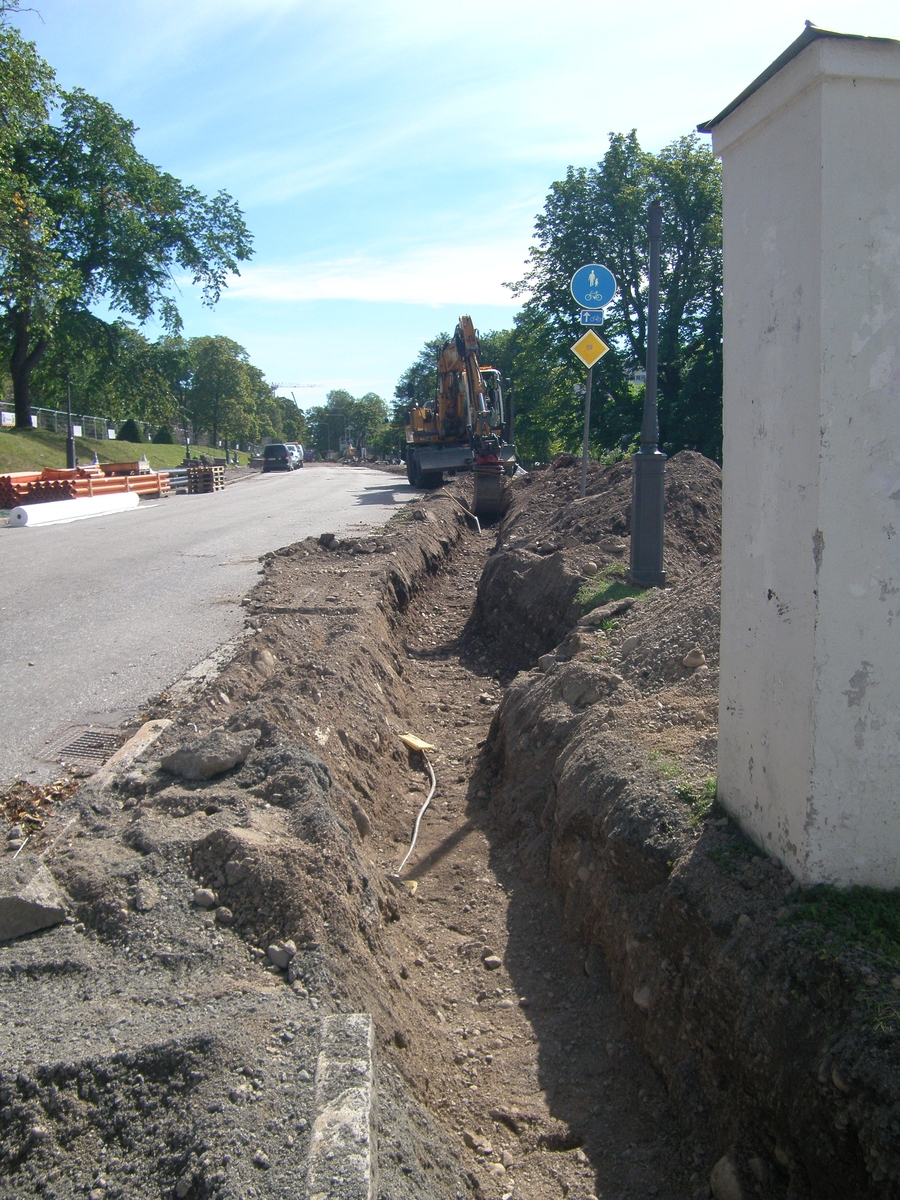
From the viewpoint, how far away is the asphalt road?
229 inches

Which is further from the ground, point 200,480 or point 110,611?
point 200,480

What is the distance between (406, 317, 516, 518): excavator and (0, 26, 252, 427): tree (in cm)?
1077

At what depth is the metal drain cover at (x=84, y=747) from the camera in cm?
494

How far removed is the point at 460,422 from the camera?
25.4 meters

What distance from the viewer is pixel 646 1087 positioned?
10.5ft

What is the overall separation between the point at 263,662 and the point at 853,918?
15.2 ft

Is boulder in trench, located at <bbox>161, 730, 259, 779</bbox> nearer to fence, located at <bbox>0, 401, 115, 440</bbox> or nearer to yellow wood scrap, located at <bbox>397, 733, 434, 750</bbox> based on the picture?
yellow wood scrap, located at <bbox>397, 733, 434, 750</bbox>

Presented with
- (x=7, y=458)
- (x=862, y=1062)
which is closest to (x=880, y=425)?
(x=862, y=1062)

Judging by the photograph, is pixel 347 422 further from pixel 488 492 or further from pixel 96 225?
pixel 488 492

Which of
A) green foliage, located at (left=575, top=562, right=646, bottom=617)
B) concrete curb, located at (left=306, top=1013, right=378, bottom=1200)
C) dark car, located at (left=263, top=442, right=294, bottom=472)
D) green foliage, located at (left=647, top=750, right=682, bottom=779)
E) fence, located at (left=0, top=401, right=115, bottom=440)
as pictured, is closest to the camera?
concrete curb, located at (left=306, top=1013, right=378, bottom=1200)

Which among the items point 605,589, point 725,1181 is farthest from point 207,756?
point 605,589

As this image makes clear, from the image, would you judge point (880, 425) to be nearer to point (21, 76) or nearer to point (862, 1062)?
point (862, 1062)

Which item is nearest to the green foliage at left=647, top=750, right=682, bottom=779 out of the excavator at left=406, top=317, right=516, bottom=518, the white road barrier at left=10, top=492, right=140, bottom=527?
the excavator at left=406, top=317, right=516, bottom=518

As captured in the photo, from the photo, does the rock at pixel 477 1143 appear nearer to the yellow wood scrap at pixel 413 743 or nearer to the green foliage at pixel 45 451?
the yellow wood scrap at pixel 413 743
